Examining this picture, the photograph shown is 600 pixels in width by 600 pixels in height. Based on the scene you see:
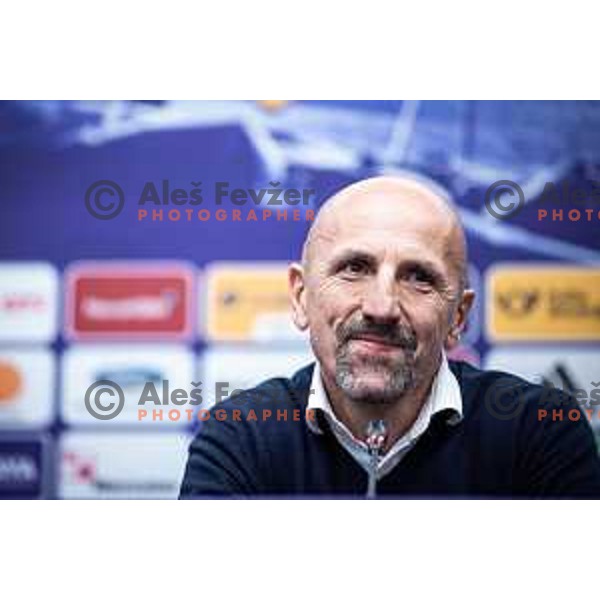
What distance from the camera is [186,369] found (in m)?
1.99

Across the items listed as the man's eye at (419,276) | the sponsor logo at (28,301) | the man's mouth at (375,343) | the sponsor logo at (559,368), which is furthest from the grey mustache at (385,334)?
the sponsor logo at (28,301)

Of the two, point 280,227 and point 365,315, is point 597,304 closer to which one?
point 365,315

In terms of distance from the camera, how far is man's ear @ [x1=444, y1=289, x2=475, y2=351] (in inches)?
76.2

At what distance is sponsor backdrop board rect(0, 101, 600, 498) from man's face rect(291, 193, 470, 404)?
87 millimetres

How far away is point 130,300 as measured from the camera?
1.99 meters

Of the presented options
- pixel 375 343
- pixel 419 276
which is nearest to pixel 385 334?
pixel 375 343

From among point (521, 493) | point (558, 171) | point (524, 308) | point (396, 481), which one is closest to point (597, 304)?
point (524, 308)

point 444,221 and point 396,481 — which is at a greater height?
Answer: point 444,221

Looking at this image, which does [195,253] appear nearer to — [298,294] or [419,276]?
[298,294]

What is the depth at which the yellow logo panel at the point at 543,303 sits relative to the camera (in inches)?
77.9

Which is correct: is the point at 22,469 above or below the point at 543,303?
below

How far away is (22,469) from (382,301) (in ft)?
2.85

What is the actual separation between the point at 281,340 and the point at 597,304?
0.69 meters

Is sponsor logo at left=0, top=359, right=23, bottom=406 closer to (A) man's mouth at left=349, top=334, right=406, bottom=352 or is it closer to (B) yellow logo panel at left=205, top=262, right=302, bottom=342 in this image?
(B) yellow logo panel at left=205, top=262, right=302, bottom=342
